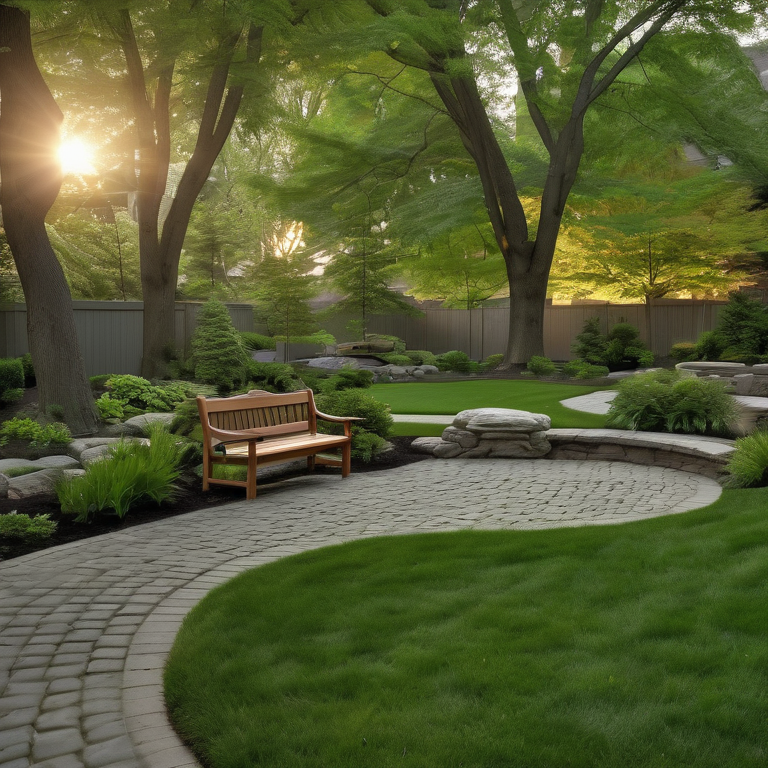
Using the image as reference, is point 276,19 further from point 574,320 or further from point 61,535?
point 574,320

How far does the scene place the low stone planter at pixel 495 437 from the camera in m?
9.16

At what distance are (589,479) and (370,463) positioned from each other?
2497 mm

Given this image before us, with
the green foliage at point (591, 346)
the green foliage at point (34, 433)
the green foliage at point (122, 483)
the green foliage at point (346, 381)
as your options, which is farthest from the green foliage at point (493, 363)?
the green foliage at point (122, 483)

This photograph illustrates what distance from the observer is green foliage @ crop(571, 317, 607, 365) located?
881 inches

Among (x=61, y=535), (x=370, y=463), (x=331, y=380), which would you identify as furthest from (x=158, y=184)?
(x=61, y=535)

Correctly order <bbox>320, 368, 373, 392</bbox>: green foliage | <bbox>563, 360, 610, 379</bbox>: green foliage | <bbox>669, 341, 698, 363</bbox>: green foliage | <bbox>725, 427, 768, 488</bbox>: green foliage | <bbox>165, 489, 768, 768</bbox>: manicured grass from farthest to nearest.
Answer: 1. <bbox>669, 341, 698, 363</bbox>: green foliage
2. <bbox>563, 360, 610, 379</bbox>: green foliage
3. <bbox>320, 368, 373, 392</bbox>: green foliage
4. <bbox>725, 427, 768, 488</bbox>: green foliage
5. <bbox>165, 489, 768, 768</bbox>: manicured grass

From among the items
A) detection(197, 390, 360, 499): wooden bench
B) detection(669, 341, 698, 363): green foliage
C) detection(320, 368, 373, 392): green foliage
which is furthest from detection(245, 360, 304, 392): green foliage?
detection(669, 341, 698, 363): green foliage

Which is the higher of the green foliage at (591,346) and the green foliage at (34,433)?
the green foliage at (591,346)

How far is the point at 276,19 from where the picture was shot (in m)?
12.1

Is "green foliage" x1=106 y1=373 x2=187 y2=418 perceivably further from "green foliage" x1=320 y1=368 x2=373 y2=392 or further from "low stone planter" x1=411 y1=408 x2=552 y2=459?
"low stone planter" x1=411 y1=408 x2=552 y2=459

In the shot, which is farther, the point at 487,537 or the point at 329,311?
the point at 329,311

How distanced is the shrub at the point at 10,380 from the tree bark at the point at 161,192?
3462 mm

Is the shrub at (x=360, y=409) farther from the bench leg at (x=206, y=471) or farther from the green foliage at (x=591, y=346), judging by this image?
the green foliage at (x=591, y=346)

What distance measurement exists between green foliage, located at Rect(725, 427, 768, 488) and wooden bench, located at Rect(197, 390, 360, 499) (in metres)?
3.71
